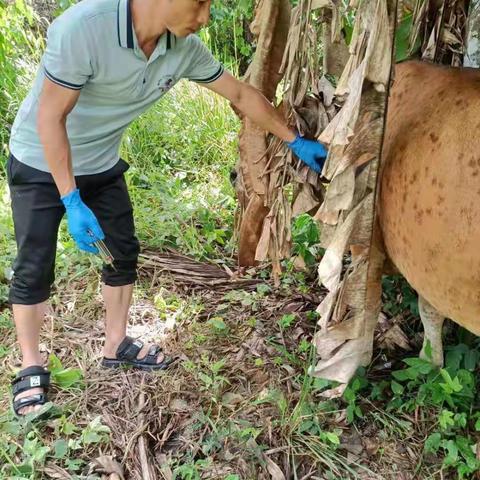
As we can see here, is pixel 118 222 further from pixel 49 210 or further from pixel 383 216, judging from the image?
pixel 383 216

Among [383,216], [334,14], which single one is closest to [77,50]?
[334,14]

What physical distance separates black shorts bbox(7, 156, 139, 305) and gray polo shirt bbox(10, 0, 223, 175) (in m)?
0.06

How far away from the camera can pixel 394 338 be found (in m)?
2.73

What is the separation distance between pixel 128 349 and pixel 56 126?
114cm

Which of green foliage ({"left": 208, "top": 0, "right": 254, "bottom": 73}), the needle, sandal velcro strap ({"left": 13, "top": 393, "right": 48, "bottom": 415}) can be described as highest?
green foliage ({"left": 208, "top": 0, "right": 254, "bottom": 73})

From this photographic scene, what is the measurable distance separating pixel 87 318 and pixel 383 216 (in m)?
1.70

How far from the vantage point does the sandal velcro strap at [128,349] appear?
2908 mm

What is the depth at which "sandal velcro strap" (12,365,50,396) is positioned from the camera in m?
2.62

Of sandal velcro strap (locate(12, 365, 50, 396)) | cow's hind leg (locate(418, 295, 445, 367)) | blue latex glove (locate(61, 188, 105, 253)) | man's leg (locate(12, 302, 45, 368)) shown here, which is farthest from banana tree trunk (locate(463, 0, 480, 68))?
sandal velcro strap (locate(12, 365, 50, 396))

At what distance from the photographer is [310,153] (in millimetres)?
2480

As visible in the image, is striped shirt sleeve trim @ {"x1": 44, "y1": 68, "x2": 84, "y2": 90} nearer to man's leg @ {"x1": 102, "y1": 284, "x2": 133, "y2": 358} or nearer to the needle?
the needle

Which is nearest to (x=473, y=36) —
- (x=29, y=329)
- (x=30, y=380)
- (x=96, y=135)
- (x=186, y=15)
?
(x=186, y=15)

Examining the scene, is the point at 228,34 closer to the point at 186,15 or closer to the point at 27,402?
the point at 186,15

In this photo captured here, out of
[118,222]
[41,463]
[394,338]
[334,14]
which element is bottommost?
[41,463]
